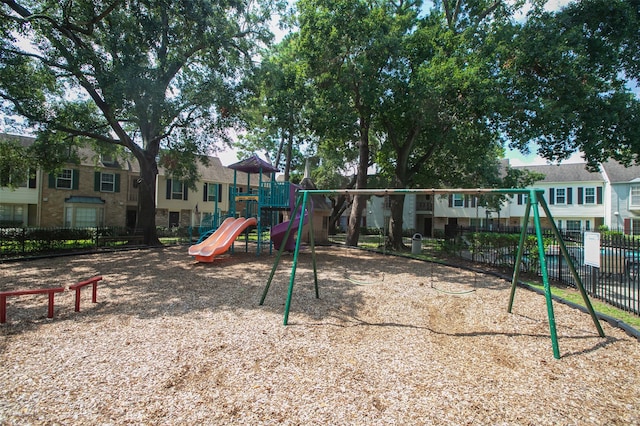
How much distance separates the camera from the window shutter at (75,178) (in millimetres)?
25516

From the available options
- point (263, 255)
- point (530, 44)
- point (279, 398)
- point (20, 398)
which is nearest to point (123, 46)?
point (263, 255)

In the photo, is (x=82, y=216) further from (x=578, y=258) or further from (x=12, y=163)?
(x=578, y=258)

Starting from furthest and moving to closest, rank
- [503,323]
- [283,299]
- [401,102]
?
[401,102]
[283,299]
[503,323]

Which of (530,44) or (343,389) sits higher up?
(530,44)

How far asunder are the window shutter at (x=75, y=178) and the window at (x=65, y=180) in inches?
4.9

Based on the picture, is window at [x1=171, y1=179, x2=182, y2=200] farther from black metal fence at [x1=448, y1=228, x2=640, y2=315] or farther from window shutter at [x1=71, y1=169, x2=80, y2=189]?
black metal fence at [x1=448, y1=228, x2=640, y2=315]

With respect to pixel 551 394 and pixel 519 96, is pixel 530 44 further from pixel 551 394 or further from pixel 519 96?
pixel 551 394

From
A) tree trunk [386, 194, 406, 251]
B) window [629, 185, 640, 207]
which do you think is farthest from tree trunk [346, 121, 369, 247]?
window [629, 185, 640, 207]

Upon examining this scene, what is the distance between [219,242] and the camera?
43.7 feet

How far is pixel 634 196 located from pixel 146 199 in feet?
119

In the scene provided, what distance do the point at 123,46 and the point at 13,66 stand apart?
4.75 meters

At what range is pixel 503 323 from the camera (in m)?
6.16

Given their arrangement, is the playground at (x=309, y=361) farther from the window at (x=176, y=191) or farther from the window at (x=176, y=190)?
the window at (x=176, y=190)

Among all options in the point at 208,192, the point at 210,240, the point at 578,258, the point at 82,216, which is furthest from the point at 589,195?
the point at 82,216
